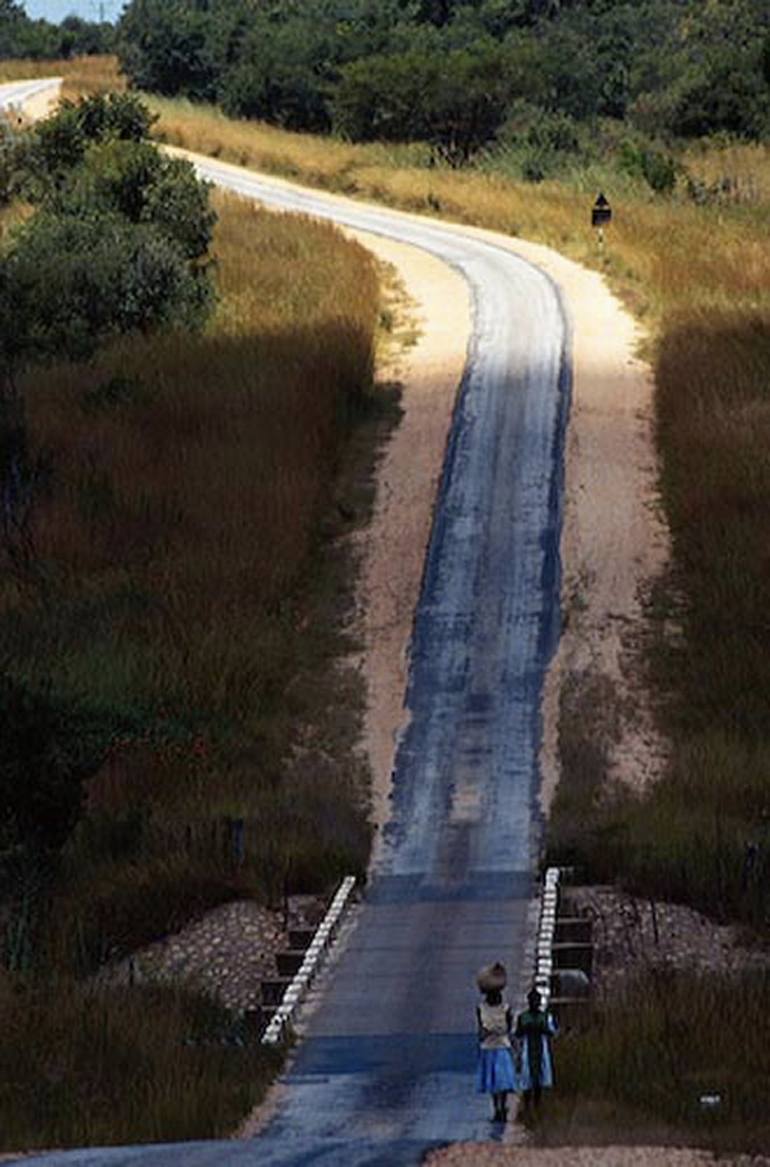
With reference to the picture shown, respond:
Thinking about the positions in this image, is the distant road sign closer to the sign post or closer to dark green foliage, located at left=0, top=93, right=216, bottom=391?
the sign post

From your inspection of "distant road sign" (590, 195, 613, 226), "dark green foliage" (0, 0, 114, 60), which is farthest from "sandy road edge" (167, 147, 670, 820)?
"dark green foliage" (0, 0, 114, 60)

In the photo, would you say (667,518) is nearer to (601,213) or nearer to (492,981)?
(492,981)

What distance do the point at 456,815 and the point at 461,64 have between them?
56105 millimetres

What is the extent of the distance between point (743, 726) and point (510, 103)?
53293 millimetres

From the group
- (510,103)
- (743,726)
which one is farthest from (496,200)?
(743,726)

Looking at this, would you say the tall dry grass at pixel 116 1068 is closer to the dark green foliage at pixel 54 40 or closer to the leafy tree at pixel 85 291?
the leafy tree at pixel 85 291

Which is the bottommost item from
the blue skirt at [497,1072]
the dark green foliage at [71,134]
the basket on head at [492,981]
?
the blue skirt at [497,1072]

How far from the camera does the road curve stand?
1367 cm

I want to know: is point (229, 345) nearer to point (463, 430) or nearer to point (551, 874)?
point (463, 430)

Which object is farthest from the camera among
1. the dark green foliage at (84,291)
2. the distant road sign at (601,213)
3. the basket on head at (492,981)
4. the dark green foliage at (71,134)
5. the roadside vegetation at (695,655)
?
the dark green foliage at (71,134)

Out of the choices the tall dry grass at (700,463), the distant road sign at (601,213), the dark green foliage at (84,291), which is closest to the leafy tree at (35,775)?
the tall dry grass at (700,463)

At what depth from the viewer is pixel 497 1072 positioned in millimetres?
13305

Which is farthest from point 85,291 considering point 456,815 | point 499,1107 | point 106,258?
point 499,1107

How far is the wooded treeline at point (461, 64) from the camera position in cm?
7312
